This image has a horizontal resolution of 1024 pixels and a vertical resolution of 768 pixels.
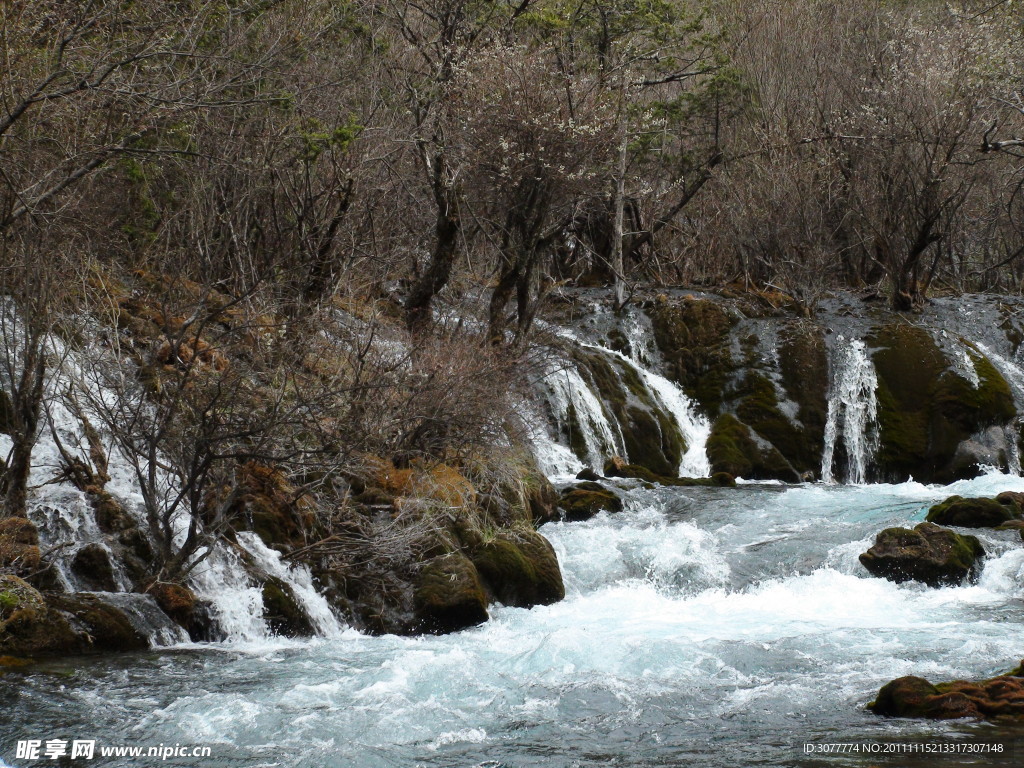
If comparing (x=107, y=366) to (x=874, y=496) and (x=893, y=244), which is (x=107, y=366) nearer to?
(x=874, y=496)

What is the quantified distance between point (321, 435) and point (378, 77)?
29.7 ft

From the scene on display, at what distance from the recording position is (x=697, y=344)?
70.0 feet

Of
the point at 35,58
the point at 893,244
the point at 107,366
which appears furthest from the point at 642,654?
the point at 893,244

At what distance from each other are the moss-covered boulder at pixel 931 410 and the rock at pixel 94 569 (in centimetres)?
1495

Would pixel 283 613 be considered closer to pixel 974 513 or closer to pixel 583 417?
pixel 974 513

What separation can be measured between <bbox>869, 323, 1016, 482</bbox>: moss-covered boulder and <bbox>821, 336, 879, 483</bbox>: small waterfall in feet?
0.63

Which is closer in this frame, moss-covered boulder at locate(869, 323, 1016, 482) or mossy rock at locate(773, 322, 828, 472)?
moss-covered boulder at locate(869, 323, 1016, 482)

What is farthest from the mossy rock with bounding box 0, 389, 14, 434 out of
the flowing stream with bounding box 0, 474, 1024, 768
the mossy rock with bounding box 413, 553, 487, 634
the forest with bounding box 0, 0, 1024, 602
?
the mossy rock with bounding box 413, 553, 487, 634

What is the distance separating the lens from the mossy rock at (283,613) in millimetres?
9188

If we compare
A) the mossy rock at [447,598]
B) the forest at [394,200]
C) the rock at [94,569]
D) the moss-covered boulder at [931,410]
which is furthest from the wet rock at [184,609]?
the moss-covered boulder at [931,410]

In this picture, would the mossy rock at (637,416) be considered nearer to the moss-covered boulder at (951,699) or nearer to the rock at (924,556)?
the rock at (924,556)

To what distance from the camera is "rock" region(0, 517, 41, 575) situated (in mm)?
8320

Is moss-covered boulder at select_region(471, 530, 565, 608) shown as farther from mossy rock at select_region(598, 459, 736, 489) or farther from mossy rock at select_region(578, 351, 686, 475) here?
mossy rock at select_region(578, 351, 686, 475)

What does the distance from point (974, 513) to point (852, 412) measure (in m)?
6.92
